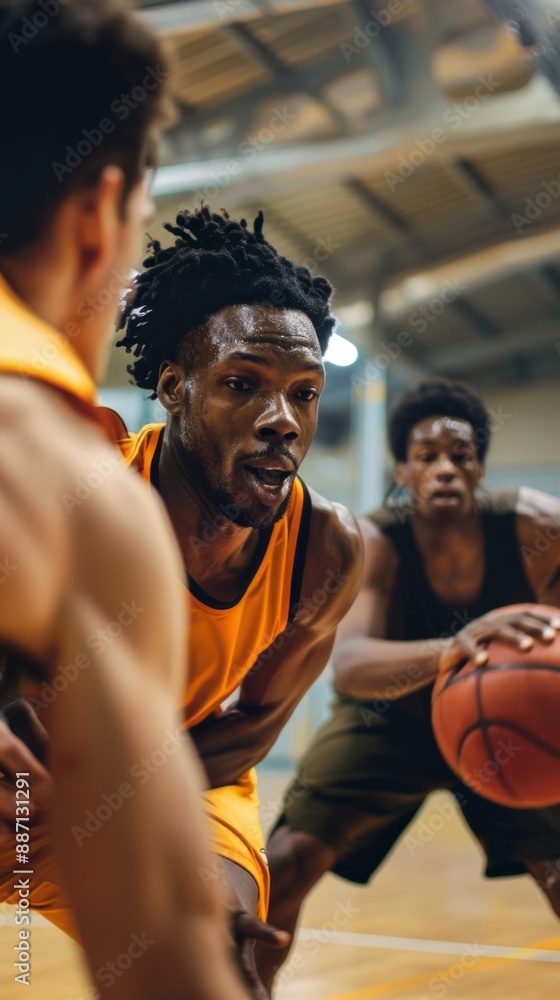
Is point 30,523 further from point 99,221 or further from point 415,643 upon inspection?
point 415,643

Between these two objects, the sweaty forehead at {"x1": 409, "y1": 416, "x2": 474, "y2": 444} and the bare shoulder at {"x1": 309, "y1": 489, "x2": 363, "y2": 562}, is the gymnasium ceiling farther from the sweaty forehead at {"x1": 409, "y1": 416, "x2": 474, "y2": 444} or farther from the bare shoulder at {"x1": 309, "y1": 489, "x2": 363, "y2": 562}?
the bare shoulder at {"x1": 309, "y1": 489, "x2": 363, "y2": 562}

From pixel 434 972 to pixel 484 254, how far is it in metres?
4.16

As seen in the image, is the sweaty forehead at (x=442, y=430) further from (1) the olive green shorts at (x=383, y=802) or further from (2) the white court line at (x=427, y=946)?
(2) the white court line at (x=427, y=946)

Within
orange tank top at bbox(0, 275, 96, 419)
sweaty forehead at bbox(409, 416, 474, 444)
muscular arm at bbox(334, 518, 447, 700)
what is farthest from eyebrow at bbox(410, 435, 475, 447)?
orange tank top at bbox(0, 275, 96, 419)

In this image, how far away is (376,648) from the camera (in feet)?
7.99

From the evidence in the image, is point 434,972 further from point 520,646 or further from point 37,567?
point 37,567

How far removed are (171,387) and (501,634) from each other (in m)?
0.85

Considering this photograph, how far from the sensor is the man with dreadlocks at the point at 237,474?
4.92 ft

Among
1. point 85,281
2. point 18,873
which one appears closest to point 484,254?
point 18,873

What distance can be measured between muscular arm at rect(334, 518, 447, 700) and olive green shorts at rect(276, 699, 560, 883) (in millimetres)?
109

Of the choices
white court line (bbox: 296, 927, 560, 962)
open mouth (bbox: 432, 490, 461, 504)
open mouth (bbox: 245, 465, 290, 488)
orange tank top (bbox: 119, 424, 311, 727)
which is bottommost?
white court line (bbox: 296, 927, 560, 962)

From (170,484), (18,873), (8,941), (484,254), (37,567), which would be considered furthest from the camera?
(484,254)

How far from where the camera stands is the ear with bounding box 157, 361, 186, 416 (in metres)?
1.58

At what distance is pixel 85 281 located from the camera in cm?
74
